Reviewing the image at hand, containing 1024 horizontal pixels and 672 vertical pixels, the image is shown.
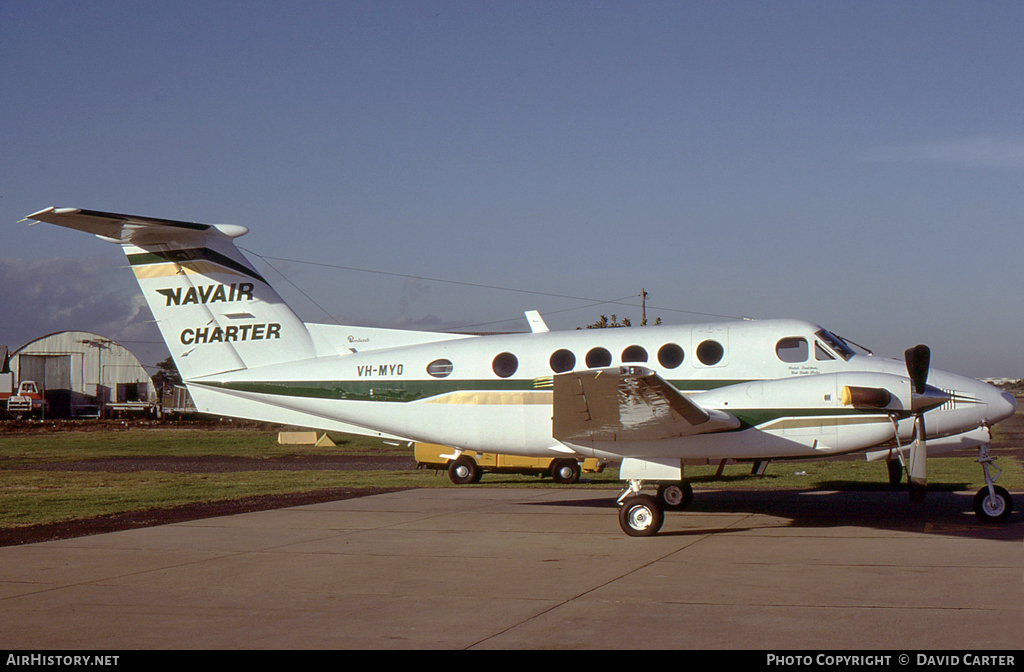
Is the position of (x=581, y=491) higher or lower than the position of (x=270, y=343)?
lower

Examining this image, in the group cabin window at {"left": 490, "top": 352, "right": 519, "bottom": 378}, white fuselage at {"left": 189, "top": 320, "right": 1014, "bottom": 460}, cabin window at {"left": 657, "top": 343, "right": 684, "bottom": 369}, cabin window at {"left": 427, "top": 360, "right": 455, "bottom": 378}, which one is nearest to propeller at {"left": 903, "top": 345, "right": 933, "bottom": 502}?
white fuselage at {"left": 189, "top": 320, "right": 1014, "bottom": 460}

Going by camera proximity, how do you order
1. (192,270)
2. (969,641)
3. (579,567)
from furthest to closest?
1. (192,270)
2. (579,567)
3. (969,641)

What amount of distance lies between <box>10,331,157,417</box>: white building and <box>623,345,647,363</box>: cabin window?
7201cm

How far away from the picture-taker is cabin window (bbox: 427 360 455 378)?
1342 cm

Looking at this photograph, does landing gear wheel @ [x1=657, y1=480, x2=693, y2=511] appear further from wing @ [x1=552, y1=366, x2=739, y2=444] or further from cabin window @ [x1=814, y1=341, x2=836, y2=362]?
cabin window @ [x1=814, y1=341, x2=836, y2=362]

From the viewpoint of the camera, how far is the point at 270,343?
1418 centimetres

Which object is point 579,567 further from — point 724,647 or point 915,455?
point 915,455

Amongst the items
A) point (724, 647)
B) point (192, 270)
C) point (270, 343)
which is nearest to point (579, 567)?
point (724, 647)

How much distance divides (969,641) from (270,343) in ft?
36.4

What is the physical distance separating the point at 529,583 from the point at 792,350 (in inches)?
238

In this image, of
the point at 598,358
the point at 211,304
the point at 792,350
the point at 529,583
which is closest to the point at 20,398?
the point at 211,304

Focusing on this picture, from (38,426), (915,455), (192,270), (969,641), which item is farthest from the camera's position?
(38,426)

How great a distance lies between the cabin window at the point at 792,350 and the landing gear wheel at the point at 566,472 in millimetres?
9231

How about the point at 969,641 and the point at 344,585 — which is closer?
the point at 969,641
